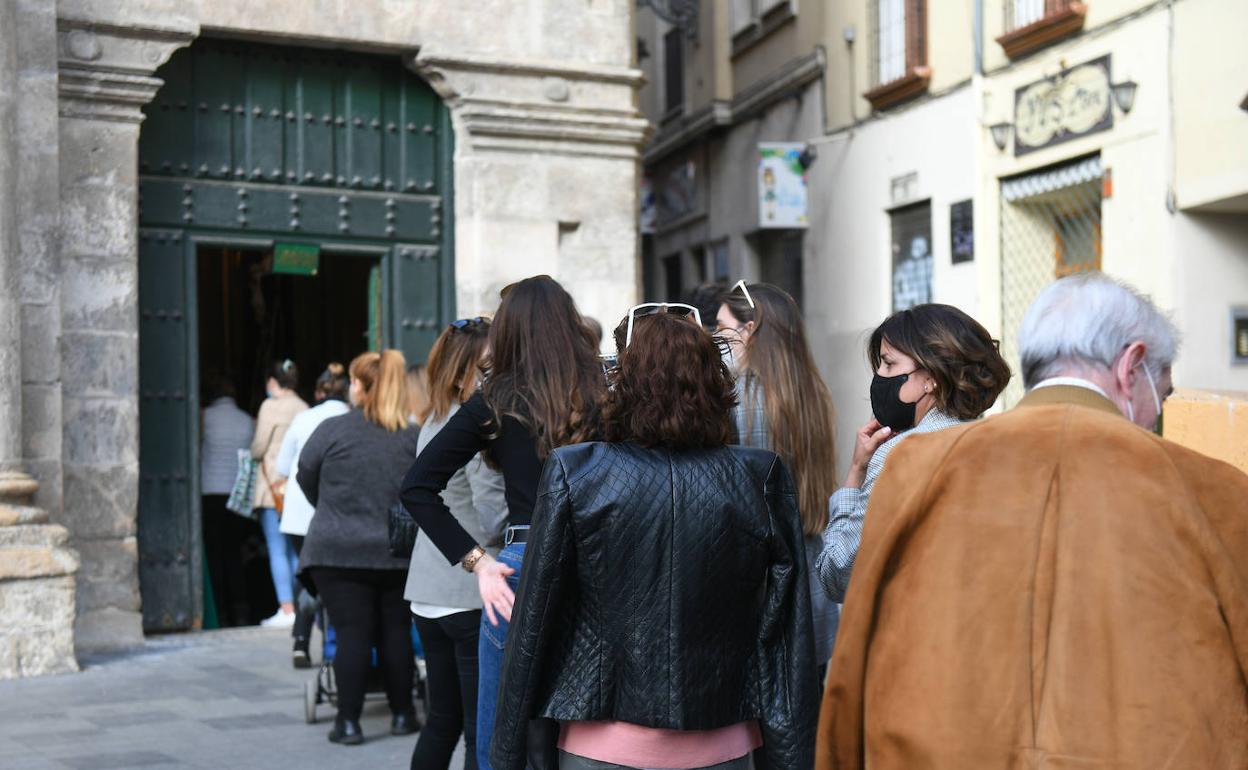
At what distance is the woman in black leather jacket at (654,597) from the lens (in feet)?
10.9

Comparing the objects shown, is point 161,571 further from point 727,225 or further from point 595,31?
point 727,225

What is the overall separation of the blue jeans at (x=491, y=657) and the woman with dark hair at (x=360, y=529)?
2.52 m

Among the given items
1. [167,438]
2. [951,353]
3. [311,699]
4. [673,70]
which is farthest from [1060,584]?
[673,70]

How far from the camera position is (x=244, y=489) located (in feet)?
36.0

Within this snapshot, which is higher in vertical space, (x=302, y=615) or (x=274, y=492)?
(x=274, y=492)

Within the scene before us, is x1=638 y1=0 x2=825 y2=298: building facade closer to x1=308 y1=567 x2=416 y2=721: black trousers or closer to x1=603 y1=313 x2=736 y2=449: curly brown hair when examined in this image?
x1=308 y1=567 x2=416 y2=721: black trousers

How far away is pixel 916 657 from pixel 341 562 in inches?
182

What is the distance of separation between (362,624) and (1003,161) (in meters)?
9.55

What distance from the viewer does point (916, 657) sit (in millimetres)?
2496

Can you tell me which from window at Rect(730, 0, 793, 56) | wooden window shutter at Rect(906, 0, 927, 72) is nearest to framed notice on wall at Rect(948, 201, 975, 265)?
wooden window shutter at Rect(906, 0, 927, 72)

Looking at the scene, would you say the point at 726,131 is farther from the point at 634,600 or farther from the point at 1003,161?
the point at 634,600

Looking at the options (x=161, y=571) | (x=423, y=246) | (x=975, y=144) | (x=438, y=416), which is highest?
(x=975, y=144)

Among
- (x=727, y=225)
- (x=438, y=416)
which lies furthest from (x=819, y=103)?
(x=438, y=416)

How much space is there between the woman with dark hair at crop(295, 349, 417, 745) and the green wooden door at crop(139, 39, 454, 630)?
3.63m
